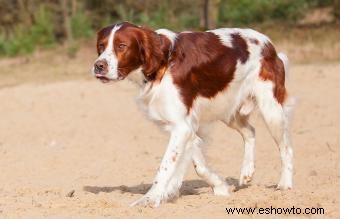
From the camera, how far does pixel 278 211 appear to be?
6492 mm

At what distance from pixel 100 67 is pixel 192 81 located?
2.94 ft

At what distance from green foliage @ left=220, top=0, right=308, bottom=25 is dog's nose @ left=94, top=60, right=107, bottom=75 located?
21.5 metres

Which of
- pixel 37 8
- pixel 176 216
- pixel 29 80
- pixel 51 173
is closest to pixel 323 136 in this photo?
pixel 51 173

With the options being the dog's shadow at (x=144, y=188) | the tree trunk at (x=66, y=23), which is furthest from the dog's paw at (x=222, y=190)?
the tree trunk at (x=66, y=23)

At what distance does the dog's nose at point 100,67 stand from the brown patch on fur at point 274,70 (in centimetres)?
178

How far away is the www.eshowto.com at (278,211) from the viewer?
21.0 ft

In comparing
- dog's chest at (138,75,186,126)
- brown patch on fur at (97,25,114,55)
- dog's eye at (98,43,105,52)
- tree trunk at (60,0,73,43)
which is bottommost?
tree trunk at (60,0,73,43)

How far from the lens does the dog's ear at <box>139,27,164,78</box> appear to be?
690cm

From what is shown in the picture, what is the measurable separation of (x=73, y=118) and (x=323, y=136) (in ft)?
14.6

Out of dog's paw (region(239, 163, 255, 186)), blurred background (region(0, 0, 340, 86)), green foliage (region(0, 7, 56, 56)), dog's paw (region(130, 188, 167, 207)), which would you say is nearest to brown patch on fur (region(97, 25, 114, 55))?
dog's paw (region(130, 188, 167, 207))

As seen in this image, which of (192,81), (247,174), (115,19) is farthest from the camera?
(115,19)

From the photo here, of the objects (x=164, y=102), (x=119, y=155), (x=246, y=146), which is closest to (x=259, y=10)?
(x=119, y=155)

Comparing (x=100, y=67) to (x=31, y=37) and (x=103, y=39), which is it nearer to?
(x=103, y=39)

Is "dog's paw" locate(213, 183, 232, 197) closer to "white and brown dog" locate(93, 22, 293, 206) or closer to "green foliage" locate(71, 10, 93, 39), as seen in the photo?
"white and brown dog" locate(93, 22, 293, 206)
